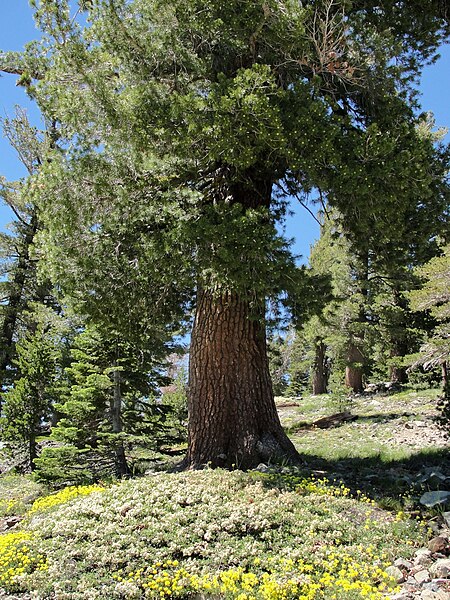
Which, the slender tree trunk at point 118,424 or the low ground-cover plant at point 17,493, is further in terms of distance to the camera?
the slender tree trunk at point 118,424

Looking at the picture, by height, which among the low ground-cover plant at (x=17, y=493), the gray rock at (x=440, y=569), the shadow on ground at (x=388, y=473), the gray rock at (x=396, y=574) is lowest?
the low ground-cover plant at (x=17, y=493)

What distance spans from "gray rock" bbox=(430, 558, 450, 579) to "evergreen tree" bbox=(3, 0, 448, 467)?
3.07 m

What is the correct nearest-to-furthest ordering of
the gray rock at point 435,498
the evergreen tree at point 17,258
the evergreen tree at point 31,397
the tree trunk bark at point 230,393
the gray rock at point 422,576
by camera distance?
the gray rock at point 422,576, the gray rock at point 435,498, the tree trunk bark at point 230,393, the evergreen tree at point 31,397, the evergreen tree at point 17,258

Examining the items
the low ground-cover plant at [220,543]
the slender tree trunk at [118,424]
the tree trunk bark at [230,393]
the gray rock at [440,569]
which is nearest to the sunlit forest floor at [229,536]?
the low ground-cover plant at [220,543]

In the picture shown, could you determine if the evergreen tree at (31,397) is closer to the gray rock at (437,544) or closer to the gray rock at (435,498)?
the gray rock at (435,498)

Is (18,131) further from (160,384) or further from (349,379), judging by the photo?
(349,379)

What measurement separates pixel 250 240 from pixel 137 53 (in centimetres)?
305

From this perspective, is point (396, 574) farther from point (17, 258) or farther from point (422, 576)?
point (17, 258)

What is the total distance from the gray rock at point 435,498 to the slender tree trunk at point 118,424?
517 cm

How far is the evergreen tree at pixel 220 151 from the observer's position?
540 centimetres

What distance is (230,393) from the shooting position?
6.57 meters

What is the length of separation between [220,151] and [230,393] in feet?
10.7

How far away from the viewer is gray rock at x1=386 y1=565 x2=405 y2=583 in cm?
335

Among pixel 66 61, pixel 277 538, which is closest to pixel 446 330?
pixel 277 538
